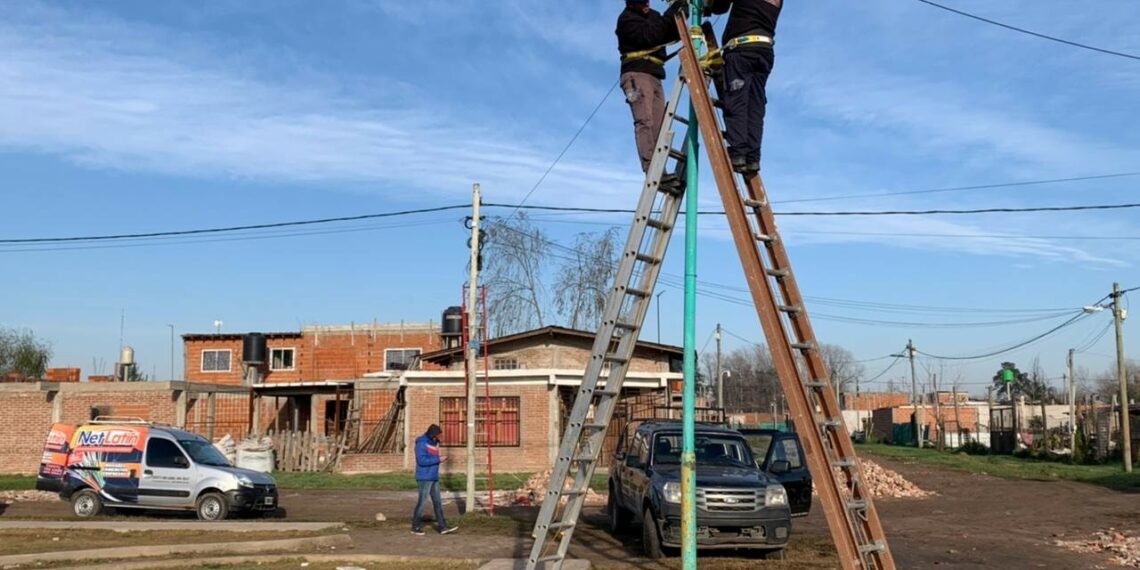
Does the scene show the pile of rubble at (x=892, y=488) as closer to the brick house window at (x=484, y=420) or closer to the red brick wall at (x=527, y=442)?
the red brick wall at (x=527, y=442)

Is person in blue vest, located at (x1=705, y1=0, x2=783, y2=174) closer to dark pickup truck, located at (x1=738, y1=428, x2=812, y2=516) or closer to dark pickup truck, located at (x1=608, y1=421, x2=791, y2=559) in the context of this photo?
dark pickup truck, located at (x1=608, y1=421, x2=791, y2=559)

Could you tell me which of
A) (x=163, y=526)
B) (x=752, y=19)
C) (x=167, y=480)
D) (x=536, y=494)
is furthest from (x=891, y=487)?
(x=752, y=19)

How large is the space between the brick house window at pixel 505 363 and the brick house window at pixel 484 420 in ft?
13.5

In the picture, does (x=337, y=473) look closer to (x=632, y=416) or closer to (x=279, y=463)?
(x=279, y=463)

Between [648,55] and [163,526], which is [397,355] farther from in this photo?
[648,55]

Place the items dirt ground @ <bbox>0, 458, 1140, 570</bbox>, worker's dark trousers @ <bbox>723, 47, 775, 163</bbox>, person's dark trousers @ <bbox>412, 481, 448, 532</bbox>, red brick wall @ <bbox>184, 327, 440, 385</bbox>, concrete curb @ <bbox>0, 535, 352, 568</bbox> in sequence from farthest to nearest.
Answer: red brick wall @ <bbox>184, 327, 440, 385</bbox>
person's dark trousers @ <bbox>412, 481, 448, 532</bbox>
dirt ground @ <bbox>0, 458, 1140, 570</bbox>
concrete curb @ <bbox>0, 535, 352, 568</bbox>
worker's dark trousers @ <bbox>723, 47, 775, 163</bbox>

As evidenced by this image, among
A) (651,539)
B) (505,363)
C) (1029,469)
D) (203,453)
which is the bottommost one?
(1029,469)

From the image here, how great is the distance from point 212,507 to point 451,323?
656 inches

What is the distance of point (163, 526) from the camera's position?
18.1 m

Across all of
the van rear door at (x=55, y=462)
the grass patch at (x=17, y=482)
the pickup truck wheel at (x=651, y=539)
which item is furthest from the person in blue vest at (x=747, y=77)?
the grass patch at (x=17, y=482)

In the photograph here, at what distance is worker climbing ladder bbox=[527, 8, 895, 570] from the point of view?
6855mm

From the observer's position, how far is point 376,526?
61.9ft

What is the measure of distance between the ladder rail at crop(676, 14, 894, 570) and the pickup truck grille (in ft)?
22.6

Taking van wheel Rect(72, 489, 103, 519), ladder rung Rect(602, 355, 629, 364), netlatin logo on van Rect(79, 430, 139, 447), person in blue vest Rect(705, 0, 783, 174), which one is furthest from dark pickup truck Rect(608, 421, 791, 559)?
van wheel Rect(72, 489, 103, 519)
